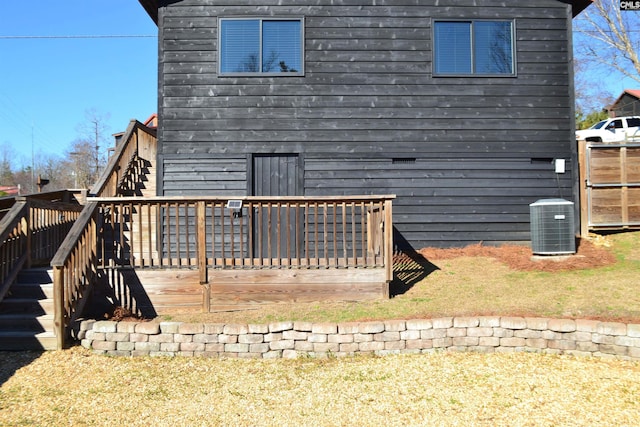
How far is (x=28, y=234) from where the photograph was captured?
6.68m

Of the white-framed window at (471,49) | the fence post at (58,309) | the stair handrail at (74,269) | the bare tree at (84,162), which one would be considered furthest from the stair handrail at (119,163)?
the bare tree at (84,162)

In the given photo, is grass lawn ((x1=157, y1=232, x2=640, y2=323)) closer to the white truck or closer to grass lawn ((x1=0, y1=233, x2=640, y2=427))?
grass lawn ((x1=0, y1=233, x2=640, y2=427))

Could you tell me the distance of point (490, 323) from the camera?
529 centimetres

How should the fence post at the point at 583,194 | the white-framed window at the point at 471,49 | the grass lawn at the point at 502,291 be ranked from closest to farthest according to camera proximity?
the grass lawn at the point at 502,291, the fence post at the point at 583,194, the white-framed window at the point at 471,49

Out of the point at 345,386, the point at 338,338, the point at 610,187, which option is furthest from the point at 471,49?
the point at 345,386

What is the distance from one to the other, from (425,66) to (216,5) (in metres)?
4.40

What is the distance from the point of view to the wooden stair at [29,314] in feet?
17.6

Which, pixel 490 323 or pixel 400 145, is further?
pixel 400 145

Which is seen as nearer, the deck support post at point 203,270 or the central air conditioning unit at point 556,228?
the deck support post at point 203,270

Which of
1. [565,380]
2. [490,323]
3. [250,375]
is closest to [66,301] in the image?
[250,375]

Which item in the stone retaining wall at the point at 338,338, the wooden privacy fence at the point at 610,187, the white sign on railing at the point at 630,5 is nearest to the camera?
the stone retaining wall at the point at 338,338

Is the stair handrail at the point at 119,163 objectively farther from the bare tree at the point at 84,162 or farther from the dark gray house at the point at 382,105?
the bare tree at the point at 84,162

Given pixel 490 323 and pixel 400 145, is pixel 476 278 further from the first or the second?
pixel 400 145

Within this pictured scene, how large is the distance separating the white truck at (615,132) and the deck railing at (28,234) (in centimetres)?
1568
